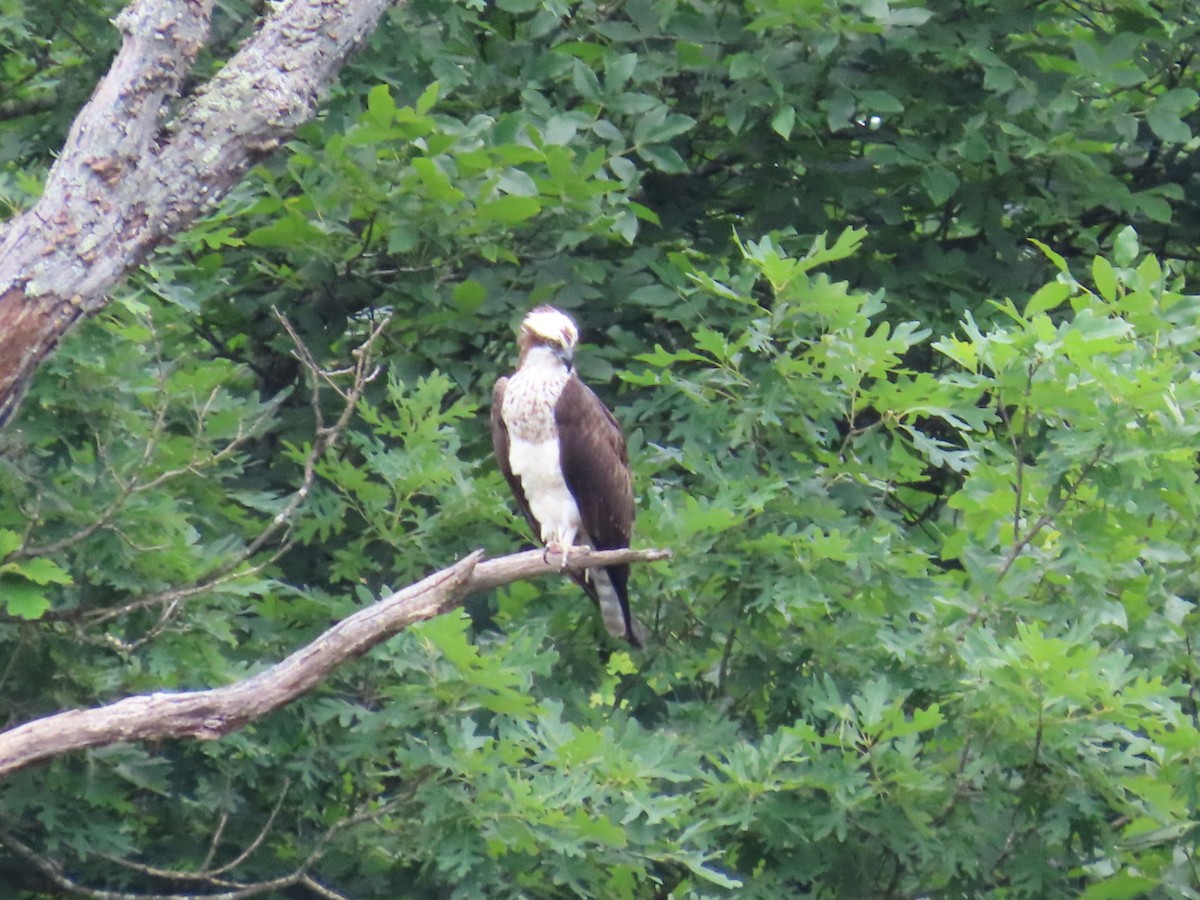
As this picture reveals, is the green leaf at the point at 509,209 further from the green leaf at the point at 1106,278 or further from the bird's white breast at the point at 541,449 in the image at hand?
the green leaf at the point at 1106,278

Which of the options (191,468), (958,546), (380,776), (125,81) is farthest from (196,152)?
(958,546)

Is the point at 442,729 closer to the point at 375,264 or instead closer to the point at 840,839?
the point at 840,839

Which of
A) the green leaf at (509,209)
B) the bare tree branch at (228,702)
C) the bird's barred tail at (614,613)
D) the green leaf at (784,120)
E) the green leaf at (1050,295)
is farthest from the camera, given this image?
the green leaf at (784,120)

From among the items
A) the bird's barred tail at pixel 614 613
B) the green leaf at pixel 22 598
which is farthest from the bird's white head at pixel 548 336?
the green leaf at pixel 22 598

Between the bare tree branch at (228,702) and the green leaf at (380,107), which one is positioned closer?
the bare tree branch at (228,702)

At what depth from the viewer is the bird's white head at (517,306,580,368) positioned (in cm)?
489

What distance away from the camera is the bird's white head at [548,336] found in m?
4.89

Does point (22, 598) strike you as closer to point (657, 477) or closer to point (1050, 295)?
point (657, 477)

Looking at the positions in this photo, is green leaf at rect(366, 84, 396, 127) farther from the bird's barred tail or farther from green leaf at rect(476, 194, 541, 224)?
the bird's barred tail

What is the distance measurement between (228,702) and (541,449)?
1.85 metres

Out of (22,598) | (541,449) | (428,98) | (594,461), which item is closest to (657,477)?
(594,461)

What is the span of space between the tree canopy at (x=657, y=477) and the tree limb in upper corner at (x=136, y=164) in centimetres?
7

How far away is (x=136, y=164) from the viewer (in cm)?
364

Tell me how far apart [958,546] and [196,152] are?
227cm
